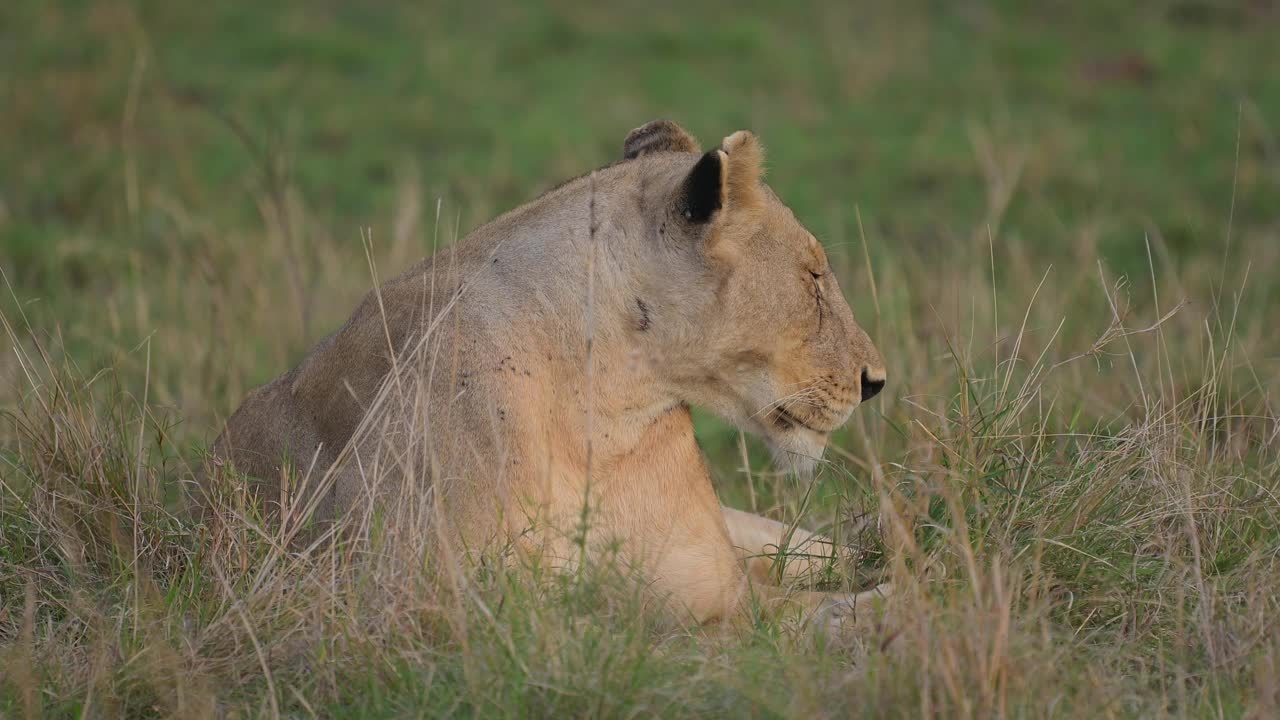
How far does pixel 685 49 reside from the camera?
1209cm

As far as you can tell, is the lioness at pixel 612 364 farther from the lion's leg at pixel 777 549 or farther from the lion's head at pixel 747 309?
the lion's leg at pixel 777 549

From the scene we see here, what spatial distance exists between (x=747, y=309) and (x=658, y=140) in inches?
27.2

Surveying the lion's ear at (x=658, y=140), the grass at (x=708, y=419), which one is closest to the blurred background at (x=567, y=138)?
the grass at (x=708, y=419)

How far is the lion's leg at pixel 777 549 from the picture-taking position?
12.7ft

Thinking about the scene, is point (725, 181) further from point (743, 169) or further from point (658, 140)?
point (658, 140)

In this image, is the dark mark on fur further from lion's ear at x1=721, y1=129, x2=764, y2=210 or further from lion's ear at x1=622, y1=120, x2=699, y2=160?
lion's ear at x1=622, y1=120, x2=699, y2=160

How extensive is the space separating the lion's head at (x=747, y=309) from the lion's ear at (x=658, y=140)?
0.13m

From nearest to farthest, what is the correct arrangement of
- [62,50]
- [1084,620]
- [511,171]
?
[1084,620] → [511,171] → [62,50]

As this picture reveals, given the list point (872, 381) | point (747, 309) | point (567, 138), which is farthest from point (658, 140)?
point (567, 138)

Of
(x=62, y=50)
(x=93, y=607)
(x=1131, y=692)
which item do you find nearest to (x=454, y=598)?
(x=93, y=607)

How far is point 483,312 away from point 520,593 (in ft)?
2.30

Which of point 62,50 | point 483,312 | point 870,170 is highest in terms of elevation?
point 483,312

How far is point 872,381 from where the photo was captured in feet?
12.3

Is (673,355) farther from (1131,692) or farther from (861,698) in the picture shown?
(1131,692)
